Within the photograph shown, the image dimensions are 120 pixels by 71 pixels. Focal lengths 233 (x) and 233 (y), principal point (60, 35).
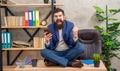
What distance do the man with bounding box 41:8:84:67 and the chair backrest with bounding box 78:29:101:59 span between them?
50 cm

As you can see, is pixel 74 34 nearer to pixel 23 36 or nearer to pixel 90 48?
pixel 90 48

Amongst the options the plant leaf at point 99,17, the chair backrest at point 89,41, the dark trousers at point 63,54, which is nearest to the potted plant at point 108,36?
the plant leaf at point 99,17

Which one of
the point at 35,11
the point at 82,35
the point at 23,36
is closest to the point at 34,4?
the point at 35,11

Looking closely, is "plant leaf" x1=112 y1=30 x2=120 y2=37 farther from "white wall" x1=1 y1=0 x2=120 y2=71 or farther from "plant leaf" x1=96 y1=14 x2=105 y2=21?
"white wall" x1=1 y1=0 x2=120 y2=71

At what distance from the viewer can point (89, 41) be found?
11.5 feet

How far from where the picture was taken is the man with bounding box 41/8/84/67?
2.97 metres

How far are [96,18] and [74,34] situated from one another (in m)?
1.40

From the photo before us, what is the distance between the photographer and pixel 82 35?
3.51 m

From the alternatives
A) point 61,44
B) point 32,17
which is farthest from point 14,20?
point 61,44

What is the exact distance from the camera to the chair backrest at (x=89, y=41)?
3.47 metres

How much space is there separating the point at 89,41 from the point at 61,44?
635 mm

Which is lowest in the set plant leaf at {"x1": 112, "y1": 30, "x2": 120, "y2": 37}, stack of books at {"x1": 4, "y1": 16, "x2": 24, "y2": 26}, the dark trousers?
the dark trousers

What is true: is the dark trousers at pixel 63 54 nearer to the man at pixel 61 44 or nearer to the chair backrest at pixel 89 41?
the man at pixel 61 44

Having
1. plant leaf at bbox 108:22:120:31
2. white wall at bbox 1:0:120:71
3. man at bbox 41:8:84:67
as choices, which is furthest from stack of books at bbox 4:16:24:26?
plant leaf at bbox 108:22:120:31
